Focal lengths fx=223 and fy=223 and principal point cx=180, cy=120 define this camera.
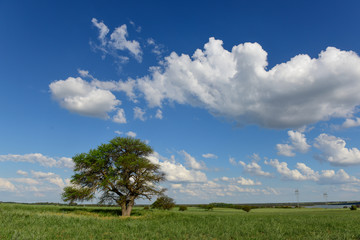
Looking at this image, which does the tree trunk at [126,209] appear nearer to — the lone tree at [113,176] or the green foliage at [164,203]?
the lone tree at [113,176]

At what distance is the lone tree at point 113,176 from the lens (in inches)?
1588

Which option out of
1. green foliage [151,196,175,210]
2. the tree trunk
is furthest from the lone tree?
green foliage [151,196,175,210]

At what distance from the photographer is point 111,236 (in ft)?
50.8

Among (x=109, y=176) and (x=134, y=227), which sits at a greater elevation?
(x=109, y=176)

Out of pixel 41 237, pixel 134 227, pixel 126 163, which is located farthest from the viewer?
pixel 126 163

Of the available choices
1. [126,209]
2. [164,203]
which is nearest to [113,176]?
[126,209]

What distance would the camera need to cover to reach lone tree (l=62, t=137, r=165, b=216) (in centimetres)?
4034

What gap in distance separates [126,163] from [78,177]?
9832mm

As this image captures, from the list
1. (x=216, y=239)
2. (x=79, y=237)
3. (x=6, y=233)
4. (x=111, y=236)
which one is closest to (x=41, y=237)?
(x=79, y=237)

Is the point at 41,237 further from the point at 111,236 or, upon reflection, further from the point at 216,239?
the point at 216,239

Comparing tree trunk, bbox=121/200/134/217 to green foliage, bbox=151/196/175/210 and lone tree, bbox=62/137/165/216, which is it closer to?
lone tree, bbox=62/137/165/216

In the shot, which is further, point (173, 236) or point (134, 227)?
point (134, 227)

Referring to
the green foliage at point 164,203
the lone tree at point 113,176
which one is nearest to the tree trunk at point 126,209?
the lone tree at point 113,176

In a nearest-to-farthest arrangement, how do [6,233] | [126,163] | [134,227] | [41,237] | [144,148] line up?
[41,237] → [6,233] → [134,227] → [126,163] → [144,148]
